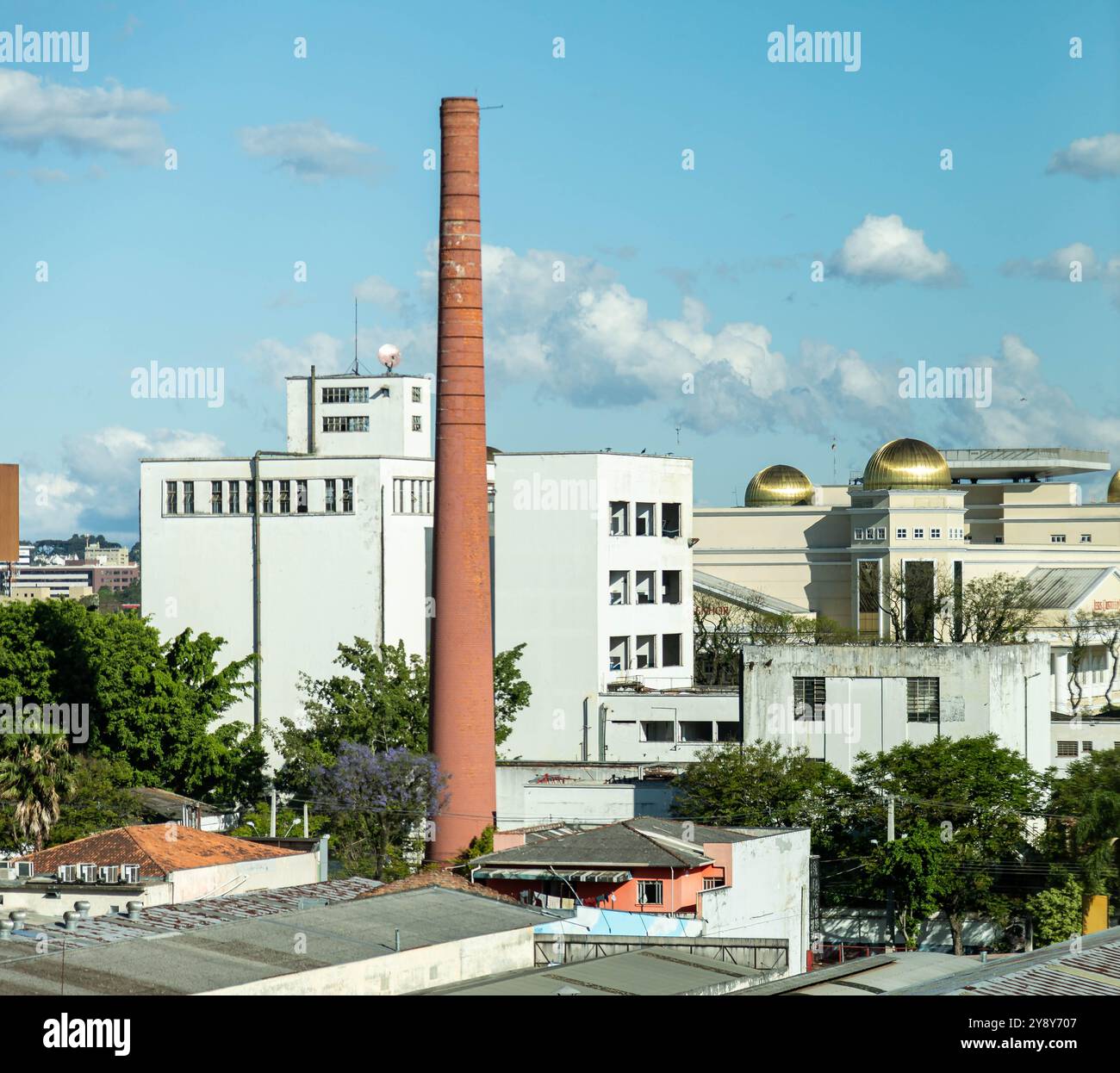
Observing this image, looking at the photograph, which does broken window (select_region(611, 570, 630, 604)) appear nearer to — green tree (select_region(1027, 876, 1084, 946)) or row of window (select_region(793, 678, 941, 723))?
row of window (select_region(793, 678, 941, 723))

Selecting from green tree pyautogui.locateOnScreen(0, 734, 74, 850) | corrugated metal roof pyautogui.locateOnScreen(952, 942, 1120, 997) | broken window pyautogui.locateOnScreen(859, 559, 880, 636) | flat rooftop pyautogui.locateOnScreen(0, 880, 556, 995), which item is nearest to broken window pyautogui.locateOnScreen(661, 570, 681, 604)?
green tree pyautogui.locateOnScreen(0, 734, 74, 850)

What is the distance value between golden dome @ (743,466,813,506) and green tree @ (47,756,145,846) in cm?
6766

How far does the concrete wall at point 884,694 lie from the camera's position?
52312 mm

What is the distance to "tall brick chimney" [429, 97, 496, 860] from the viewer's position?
51062 mm

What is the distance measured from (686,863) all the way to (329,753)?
22.0 metres

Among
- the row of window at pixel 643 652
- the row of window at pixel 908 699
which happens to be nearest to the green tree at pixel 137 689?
the row of window at pixel 643 652

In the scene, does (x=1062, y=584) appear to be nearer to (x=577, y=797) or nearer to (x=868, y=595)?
(x=868, y=595)

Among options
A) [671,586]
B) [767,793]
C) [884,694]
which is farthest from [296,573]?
[767,793]

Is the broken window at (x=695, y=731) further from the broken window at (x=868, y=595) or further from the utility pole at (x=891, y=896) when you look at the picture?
the broken window at (x=868, y=595)

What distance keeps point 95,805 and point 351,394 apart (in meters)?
30.1

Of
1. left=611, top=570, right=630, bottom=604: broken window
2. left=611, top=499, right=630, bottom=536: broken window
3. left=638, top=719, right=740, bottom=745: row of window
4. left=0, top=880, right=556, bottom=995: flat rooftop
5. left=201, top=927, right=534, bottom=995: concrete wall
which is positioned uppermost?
left=611, top=499, right=630, bottom=536: broken window

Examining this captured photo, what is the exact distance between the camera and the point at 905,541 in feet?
338

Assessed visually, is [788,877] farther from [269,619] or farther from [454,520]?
[269,619]
